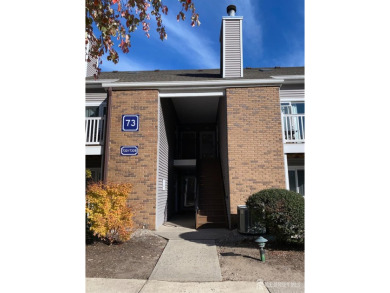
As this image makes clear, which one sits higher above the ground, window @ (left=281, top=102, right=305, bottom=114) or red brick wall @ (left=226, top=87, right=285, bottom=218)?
window @ (left=281, top=102, right=305, bottom=114)

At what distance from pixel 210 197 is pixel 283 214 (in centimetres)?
479

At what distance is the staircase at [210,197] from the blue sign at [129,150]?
3019 millimetres

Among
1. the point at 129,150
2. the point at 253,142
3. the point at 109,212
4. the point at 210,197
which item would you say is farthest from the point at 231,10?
the point at 109,212

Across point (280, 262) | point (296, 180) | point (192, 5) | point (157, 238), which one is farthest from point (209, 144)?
point (192, 5)

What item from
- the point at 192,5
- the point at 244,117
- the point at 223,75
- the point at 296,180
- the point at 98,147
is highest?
the point at 223,75

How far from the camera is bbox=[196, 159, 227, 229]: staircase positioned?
28.7 ft

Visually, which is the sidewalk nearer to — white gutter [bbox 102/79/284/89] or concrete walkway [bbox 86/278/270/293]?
concrete walkway [bbox 86/278/270/293]

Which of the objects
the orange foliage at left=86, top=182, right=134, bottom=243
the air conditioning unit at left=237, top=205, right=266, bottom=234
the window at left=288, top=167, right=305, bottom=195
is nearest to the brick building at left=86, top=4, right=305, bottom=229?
the window at left=288, top=167, right=305, bottom=195

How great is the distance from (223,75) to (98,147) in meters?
5.36

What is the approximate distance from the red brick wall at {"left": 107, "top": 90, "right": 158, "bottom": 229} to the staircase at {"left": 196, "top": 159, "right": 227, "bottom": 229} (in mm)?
1885

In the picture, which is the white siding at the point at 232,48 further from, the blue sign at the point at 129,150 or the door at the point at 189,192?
the door at the point at 189,192

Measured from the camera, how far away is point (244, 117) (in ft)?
29.1

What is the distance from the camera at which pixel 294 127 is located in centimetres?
Result: 960

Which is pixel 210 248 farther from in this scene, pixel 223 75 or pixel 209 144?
pixel 209 144
